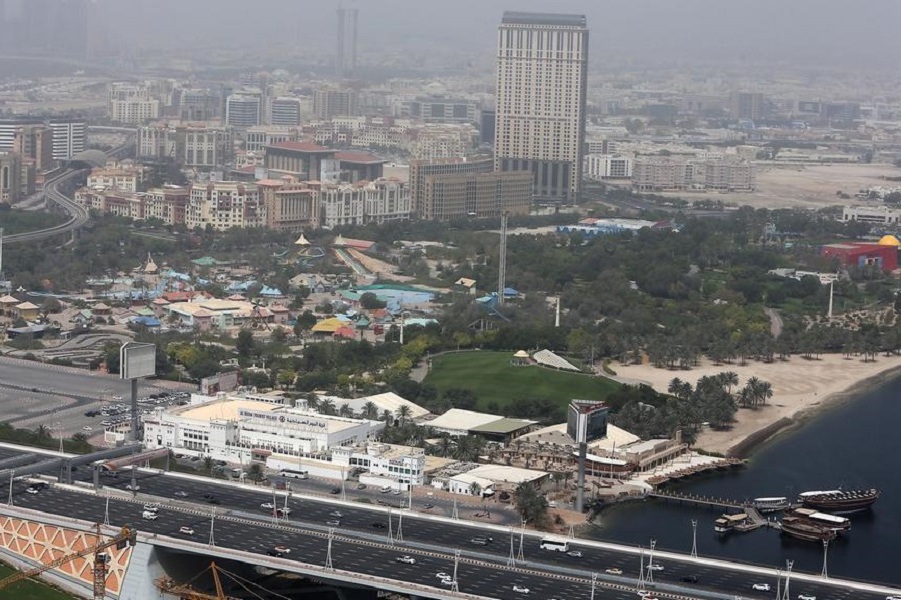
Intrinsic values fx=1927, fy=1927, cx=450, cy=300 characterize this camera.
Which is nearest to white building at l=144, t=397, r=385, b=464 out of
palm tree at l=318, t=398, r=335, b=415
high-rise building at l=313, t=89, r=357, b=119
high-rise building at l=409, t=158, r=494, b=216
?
palm tree at l=318, t=398, r=335, b=415

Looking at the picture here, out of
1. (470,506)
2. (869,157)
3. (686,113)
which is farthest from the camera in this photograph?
(686,113)

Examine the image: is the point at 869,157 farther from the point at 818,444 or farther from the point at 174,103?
the point at 818,444

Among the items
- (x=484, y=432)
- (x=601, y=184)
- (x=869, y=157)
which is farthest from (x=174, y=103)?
(x=484, y=432)

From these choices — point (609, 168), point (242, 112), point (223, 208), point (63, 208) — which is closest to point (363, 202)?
point (223, 208)

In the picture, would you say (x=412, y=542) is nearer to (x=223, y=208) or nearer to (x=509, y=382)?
(x=509, y=382)

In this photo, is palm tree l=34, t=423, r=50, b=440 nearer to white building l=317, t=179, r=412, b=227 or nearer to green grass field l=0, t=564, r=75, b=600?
green grass field l=0, t=564, r=75, b=600

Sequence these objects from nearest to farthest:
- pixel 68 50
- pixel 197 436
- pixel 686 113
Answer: pixel 197 436, pixel 686 113, pixel 68 50
